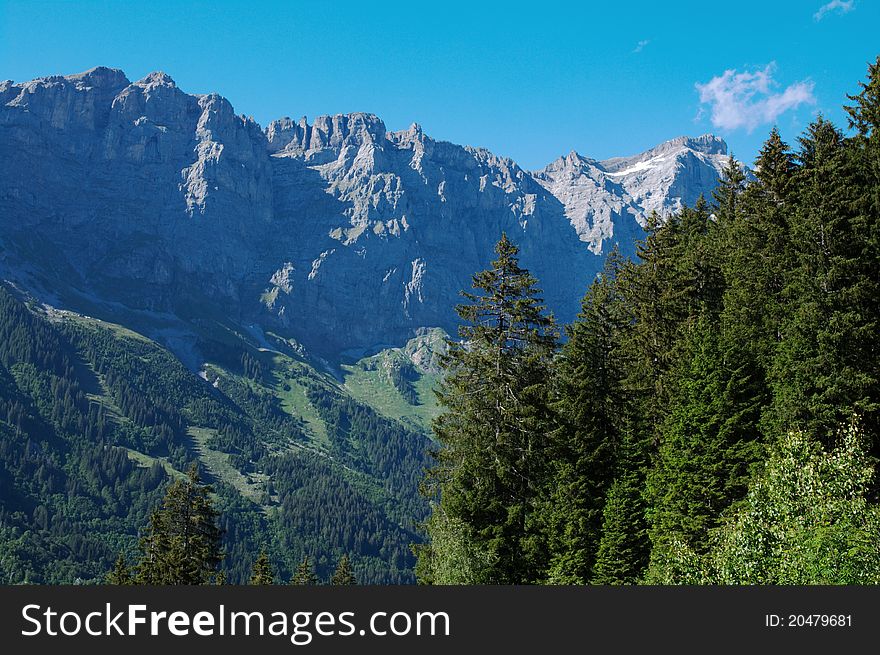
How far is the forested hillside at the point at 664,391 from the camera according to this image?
35.7 m

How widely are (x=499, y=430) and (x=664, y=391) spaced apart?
10.9m

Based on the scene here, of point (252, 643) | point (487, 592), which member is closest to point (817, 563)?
point (487, 592)

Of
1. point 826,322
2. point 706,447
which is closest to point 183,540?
point 706,447

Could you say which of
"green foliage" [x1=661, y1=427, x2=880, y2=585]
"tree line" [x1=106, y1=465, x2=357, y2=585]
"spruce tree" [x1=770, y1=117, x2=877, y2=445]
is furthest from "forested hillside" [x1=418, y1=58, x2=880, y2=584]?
"tree line" [x1=106, y1=465, x2=357, y2=585]

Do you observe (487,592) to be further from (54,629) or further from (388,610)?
(54,629)

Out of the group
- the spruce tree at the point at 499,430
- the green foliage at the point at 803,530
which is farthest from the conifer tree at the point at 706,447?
the green foliage at the point at 803,530

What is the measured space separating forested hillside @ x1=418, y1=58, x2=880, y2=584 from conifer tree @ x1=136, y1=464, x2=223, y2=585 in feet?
74.7

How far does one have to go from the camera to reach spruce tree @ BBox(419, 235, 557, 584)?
41.4m

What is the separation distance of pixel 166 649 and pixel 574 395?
3333 centimetres

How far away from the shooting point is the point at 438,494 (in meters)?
46.2

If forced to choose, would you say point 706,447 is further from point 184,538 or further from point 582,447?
point 184,538

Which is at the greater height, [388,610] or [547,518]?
[547,518]

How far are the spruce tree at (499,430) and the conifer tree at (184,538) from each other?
2231 cm

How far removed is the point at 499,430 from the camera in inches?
1645
